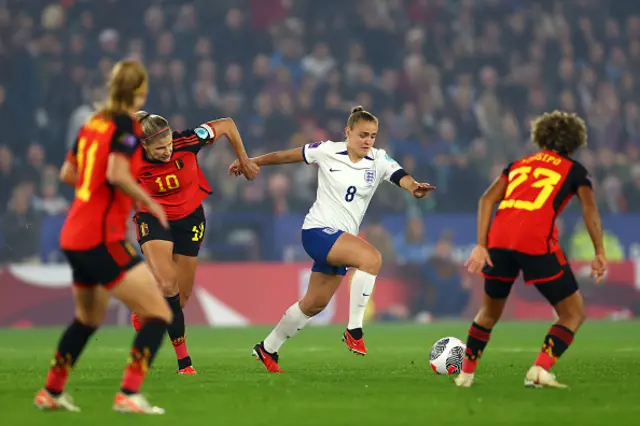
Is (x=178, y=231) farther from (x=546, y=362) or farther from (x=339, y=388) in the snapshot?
(x=546, y=362)

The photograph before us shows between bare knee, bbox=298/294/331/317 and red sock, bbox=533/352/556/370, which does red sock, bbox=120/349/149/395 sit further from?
bare knee, bbox=298/294/331/317

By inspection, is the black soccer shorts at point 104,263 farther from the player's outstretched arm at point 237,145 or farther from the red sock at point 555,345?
Result: the player's outstretched arm at point 237,145

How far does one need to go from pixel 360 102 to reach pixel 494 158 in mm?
2945

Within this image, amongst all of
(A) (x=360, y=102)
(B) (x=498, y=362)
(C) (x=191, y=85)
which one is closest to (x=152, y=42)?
(C) (x=191, y=85)

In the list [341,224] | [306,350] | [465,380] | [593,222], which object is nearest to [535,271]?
[593,222]

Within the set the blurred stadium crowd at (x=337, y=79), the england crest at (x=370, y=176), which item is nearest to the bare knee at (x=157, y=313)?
the england crest at (x=370, y=176)

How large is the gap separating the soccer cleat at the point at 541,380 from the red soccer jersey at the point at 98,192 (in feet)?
10.0

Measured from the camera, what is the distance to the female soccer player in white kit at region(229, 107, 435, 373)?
939 cm

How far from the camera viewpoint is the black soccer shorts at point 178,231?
31.6 ft

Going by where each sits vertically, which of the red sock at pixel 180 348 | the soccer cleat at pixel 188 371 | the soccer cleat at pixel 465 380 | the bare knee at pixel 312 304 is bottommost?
the soccer cleat at pixel 188 371

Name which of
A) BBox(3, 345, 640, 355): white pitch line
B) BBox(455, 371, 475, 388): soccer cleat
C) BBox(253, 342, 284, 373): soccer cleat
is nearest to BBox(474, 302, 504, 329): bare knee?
BBox(455, 371, 475, 388): soccer cleat

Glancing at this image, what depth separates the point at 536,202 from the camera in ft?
25.1

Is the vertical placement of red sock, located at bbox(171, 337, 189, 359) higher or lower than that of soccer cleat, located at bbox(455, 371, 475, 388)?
lower

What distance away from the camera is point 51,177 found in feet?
63.7
